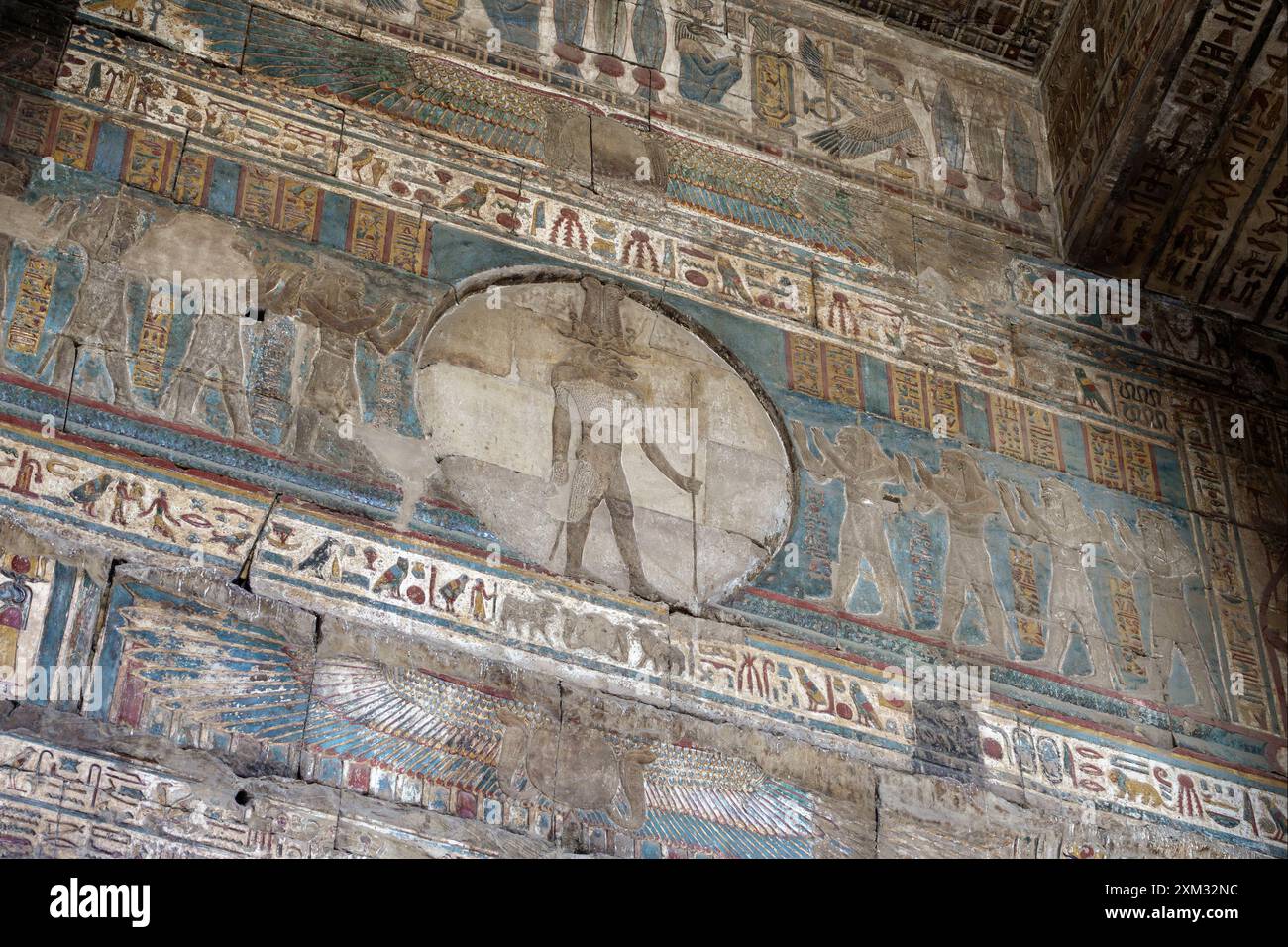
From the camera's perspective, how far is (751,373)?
825cm

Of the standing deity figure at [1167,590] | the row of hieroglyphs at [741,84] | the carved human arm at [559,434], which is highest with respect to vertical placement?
the row of hieroglyphs at [741,84]

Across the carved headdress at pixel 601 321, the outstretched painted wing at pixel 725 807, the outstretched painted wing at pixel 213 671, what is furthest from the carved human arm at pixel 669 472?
the outstretched painted wing at pixel 213 671

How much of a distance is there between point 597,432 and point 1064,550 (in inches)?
86.7

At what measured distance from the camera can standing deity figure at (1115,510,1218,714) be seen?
816cm

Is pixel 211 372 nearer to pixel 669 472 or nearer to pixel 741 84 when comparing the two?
pixel 669 472

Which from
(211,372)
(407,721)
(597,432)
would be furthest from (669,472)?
(211,372)

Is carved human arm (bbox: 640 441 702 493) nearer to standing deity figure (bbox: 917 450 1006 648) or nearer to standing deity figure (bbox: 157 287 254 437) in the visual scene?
standing deity figure (bbox: 917 450 1006 648)

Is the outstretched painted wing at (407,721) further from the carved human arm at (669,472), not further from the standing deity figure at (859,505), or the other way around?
the standing deity figure at (859,505)

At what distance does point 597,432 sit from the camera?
7770mm

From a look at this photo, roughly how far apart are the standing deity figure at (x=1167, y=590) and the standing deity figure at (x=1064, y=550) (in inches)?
7.3

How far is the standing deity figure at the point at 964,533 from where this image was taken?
25.9 ft

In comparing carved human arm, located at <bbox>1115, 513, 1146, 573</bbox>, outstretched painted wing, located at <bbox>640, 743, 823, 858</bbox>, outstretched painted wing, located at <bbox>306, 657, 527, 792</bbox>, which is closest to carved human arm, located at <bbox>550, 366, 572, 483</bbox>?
outstretched painted wing, located at <bbox>306, 657, 527, 792</bbox>

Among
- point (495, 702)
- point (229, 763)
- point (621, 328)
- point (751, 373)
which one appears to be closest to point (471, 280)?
point (621, 328)

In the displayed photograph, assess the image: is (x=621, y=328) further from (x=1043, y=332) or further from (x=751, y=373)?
(x=1043, y=332)
